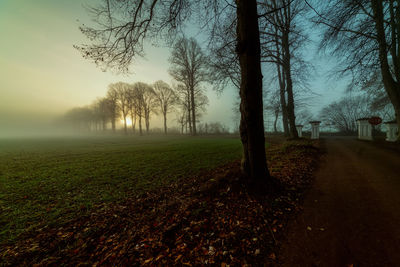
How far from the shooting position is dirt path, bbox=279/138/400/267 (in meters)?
1.78

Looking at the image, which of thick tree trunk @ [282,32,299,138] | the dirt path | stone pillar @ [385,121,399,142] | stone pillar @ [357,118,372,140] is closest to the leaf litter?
the dirt path

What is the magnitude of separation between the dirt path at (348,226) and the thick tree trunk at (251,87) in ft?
4.02

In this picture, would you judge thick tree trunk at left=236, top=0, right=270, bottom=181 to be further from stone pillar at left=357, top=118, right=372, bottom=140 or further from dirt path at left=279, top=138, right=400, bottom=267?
stone pillar at left=357, top=118, right=372, bottom=140

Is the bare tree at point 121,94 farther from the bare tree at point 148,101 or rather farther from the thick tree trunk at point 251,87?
the thick tree trunk at point 251,87

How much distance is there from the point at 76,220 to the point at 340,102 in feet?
132

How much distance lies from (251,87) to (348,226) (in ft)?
10.2

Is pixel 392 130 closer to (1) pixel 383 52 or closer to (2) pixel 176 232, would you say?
(1) pixel 383 52

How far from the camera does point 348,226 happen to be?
228 centimetres

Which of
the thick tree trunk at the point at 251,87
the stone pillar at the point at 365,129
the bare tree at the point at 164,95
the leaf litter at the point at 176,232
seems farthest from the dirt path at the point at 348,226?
the bare tree at the point at 164,95

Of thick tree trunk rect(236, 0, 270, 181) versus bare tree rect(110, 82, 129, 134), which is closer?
thick tree trunk rect(236, 0, 270, 181)

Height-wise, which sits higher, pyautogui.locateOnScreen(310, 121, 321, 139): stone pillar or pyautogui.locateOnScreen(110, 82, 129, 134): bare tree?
pyautogui.locateOnScreen(110, 82, 129, 134): bare tree

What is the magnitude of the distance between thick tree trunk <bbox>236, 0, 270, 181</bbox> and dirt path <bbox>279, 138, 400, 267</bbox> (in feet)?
4.02

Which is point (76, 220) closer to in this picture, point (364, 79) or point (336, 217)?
point (336, 217)

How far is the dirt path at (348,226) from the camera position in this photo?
178 cm
